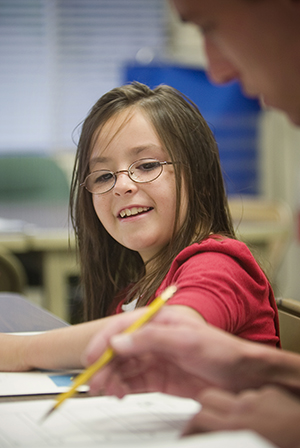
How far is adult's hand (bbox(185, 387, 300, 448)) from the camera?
406 mm

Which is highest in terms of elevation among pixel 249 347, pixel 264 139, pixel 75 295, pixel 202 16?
pixel 202 16

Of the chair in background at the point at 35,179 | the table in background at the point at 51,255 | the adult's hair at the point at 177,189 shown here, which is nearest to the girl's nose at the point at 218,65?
the adult's hair at the point at 177,189

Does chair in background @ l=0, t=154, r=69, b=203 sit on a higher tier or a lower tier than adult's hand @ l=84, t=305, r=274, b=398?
lower

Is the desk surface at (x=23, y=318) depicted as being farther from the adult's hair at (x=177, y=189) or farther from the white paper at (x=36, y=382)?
the white paper at (x=36, y=382)

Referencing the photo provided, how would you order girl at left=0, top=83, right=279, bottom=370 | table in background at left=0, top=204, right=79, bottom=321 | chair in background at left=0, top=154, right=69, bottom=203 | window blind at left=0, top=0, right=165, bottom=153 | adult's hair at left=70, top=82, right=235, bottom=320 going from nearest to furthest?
girl at left=0, top=83, right=279, bottom=370 → adult's hair at left=70, top=82, right=235, bottom=320 → table in background at left=0, top=204, right=79, bottom=321 → chair in background at left=0, top=154, right=69, bottom=203 → window blind at left=0, top=0, right=165, bottom=153

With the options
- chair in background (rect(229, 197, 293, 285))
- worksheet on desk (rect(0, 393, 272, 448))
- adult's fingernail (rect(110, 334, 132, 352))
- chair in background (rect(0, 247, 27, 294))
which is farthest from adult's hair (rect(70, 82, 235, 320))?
chair in background (rect(229, 197, 293, 285))

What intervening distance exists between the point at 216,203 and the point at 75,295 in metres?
1.67

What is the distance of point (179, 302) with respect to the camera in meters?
0.58

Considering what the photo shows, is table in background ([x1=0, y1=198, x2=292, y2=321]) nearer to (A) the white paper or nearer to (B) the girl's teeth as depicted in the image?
(B) the girl's teeth

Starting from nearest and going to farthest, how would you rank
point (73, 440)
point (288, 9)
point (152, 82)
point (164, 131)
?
point (288, 9) → point (73, 440) → point (164, 131) → point (152, 82)

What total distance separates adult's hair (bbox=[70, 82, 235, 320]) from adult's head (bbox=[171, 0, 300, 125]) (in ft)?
1.72

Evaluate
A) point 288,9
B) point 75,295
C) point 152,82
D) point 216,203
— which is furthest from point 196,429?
point 152,82

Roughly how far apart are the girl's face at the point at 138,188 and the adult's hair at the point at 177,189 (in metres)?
0.02

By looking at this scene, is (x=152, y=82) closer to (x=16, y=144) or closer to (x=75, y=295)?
(x=16, y=144)
